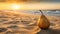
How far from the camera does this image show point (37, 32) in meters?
1.51

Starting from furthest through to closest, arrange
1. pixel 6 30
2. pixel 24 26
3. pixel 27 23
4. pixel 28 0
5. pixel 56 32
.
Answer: pixel 28 0, pixel 27 23, pixel 24 26, pixel 6 30, pixel 56 32

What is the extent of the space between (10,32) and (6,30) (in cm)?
8

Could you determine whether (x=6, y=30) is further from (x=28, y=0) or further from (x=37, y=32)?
(x=28, y=0)

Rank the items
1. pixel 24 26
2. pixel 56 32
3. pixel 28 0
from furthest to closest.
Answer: pixel 28 0, pixel 24 26, pixel 56 32

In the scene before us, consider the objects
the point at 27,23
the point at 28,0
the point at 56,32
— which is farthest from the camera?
the point at 28,0

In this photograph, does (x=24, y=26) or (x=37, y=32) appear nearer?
(x=37, y=32)

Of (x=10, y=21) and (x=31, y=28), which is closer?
(x=31, y=28)

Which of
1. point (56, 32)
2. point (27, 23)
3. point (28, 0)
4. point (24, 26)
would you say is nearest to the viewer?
point (56, 32)

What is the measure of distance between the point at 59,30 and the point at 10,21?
2.40 feet

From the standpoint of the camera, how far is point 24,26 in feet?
5.87

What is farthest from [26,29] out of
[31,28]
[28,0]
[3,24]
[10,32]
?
[28,0]

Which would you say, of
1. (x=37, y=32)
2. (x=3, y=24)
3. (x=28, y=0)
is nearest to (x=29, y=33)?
(x=37, y=32)

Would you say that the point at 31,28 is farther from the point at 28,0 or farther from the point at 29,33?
the point at 28,0

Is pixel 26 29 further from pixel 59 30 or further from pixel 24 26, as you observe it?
pixel 59 30
